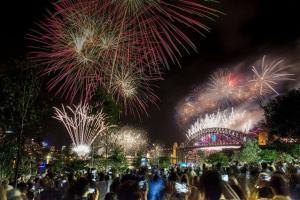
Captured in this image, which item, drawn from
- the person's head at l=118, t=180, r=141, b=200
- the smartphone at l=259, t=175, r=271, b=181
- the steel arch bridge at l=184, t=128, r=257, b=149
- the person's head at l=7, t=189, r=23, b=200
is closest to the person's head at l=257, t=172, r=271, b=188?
the smartphone at l=259, t=175, r=271, b=181

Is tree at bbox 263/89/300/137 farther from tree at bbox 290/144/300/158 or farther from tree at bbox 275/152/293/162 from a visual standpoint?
tree at bbox 275/152/293/162

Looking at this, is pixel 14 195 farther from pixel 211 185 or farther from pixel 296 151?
pixel 296 151

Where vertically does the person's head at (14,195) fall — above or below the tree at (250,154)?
below

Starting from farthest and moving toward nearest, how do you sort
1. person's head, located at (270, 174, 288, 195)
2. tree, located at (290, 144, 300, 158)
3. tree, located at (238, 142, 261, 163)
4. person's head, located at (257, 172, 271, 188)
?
1. tree, located at (238, 142, 261, 163)
2. tree, located at (290, 144, 300, 158)
3. person's head, located at (257, 172, 271, 188)
4. person's head, located at (270, 174, 288, 195)

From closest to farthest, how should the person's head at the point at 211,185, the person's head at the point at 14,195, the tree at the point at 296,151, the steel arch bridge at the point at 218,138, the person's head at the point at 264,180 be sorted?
the person's head at the point at 14,195
the person's head at the point at 211,185
the person's head at the point at 264,180
the tree at the point at 296,151
the steel arch bridge at the point at 218,138

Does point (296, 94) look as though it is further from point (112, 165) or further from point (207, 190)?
point (207, 190)

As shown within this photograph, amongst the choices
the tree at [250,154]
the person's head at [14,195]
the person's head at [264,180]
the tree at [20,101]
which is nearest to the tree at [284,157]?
the tree at [250,154]

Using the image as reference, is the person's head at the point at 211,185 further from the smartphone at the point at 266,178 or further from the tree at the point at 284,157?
the tree at the point at 284,157

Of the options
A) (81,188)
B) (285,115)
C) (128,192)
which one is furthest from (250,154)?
(81,188)
